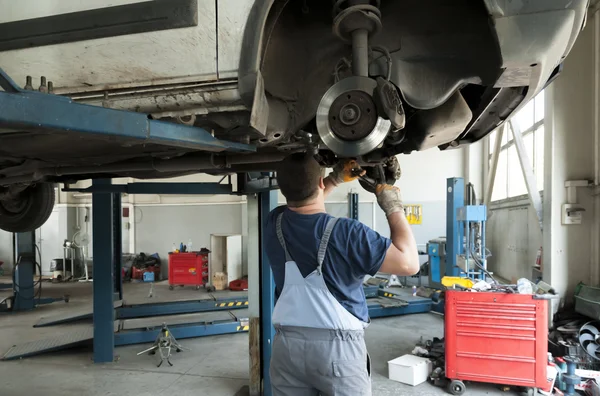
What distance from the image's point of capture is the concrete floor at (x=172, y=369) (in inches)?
149

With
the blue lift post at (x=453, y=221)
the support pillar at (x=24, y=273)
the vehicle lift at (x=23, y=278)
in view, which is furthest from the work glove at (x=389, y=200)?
the support pillar at (x=24, y=273)

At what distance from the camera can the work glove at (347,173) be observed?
208 centimetres

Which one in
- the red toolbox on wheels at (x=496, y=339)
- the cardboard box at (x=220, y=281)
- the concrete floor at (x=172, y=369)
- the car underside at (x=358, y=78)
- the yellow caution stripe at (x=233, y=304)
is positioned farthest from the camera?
the cardboard box at (x=220, y=281)

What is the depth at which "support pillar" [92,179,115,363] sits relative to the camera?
4484mm

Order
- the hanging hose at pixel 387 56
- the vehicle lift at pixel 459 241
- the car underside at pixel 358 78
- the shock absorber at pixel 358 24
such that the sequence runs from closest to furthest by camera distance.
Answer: the car underside at pixel 358 78
the shock absorber at pixel 358 24
the hanging hose at pixel 387 56
the vehicle lift at pixel 459 241

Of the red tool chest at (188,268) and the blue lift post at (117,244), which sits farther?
the red tool chest at (188,268)

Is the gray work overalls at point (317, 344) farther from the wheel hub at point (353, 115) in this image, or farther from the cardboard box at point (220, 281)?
the cardboard box at point (220, 281)

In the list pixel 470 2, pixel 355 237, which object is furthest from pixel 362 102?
pixel 470 2

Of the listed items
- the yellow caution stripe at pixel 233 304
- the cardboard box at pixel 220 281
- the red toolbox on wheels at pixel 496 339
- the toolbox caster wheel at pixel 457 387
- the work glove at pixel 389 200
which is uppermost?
the work glove at pixel 389 200

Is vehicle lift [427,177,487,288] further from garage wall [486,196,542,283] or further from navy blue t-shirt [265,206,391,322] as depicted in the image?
navy blue t-shirt [265,206,391,322]

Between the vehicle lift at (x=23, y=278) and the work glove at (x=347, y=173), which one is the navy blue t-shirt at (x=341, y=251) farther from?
the vehicle lift at (x=23, y=278)

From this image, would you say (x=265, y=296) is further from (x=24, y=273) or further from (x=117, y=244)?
(x=24, y=273)

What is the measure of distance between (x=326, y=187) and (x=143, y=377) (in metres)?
3.22

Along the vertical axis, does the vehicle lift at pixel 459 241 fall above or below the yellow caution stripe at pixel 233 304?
above
